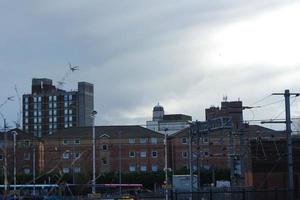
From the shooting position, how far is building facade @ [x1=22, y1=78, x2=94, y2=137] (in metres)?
73.9

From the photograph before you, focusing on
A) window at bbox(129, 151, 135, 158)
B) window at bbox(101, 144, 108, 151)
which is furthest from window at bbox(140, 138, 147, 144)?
window at bbox(101, 144, 108, 151)

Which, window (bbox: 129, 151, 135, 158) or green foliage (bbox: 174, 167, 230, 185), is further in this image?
window (bbox: 129, 151, 135, 158)

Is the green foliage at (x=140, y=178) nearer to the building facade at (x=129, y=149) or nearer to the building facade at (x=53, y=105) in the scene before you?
the building facade at (x=53, y=105)

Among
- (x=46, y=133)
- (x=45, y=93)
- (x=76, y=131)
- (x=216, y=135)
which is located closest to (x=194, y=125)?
(x=45, y=93)

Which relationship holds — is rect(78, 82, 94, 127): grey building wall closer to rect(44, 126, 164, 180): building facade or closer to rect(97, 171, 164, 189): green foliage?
rect(97, 171, 164, 189): green foliage

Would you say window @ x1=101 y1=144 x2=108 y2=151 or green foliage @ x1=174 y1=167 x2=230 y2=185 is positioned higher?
window @ x1=101 y1=144 x2=108 y2=151

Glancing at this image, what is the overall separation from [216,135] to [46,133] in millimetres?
45858

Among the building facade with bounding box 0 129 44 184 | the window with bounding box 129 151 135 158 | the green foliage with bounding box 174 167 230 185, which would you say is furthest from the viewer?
the window with bounding box 129 151 135 158

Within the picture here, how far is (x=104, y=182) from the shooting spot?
399ft

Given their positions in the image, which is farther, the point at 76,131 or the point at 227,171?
the point at 76,131

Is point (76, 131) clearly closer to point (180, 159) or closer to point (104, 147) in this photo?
point (104, 147)

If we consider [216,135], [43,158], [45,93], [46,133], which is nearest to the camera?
[45,93]

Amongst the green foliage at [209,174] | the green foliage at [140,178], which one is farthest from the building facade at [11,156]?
the green foliage at [140,178]

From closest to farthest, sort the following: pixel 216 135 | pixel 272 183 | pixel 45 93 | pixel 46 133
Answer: pixel 272 183 < pixel 45 93 < pixel 216 135 < pixel 46 133
